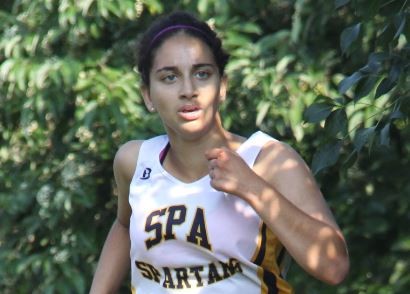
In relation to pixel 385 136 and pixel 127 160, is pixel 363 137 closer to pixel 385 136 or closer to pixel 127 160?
pixel 385 136

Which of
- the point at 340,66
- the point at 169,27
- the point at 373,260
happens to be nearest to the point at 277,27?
the point at 340,66

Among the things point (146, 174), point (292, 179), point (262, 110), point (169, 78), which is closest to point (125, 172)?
point (146, 174)

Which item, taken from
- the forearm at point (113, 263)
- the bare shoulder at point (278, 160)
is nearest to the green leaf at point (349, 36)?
the bare shoulder at point (278, 160)

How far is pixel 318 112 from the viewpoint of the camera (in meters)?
4.08

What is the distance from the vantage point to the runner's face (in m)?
3.74

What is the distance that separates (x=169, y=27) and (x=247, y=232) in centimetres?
63

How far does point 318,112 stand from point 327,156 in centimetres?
14

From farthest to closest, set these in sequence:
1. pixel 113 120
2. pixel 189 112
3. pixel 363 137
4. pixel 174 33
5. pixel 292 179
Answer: pixel 113 120 → pixel 363 137 → pixel 174 33 → pixel 189 112 → pixel 292 179

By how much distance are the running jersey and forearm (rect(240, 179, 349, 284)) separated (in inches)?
6.6

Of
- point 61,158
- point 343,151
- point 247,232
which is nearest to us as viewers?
point 247,232

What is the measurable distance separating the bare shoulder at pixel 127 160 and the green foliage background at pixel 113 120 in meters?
1.82

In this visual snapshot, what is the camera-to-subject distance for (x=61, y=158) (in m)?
6.59

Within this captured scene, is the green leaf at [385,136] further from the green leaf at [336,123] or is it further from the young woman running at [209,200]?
the young woman running at [209,200]

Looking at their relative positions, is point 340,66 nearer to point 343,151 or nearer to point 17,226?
point 343,151
